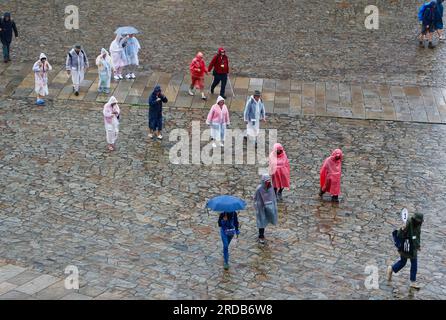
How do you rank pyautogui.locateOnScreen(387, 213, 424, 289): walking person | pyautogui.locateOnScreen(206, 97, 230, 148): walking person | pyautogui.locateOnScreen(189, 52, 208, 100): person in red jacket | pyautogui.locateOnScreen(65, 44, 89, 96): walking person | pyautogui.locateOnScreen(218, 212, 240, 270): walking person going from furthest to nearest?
pyautogui.locateOnScreen(189, 52, 208, 100): person in red jacket, pyautogui.locateOnScreen(65, 44, 89, 96): walking person, pyautogui.locateOnScreen(206, 97, 230, 148): walking person, pyautogui.locateOnScreen(218, 212, 240, 270): walking person, pyautogui.locateOnScreen(387, 213, 424, 289): walking person

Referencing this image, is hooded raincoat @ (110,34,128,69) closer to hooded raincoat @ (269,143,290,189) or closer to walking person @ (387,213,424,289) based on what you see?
hooded raincoat @ (269,143,290,189)

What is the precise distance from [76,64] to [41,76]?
3.07 ft

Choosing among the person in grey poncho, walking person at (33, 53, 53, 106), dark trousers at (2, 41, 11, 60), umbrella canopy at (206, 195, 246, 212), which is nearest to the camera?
umbrella canopy at (206, 195, 246, 212)

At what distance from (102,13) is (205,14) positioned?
305 cm

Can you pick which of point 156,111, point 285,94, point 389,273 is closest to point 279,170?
point 389,273

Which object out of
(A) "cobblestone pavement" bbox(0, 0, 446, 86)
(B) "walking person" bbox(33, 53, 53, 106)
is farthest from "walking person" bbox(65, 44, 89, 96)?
(A) "cobblestone pavement" bbox(0, 0, 446, 86)

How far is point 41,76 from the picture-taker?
21.8 m

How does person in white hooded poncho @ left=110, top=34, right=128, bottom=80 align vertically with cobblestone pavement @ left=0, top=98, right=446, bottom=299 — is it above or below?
above

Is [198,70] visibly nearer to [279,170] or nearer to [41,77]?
[41,77]

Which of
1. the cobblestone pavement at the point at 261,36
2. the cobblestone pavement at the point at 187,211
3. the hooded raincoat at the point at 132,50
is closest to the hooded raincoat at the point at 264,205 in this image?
the cobblestone pavement at the point at 187,211

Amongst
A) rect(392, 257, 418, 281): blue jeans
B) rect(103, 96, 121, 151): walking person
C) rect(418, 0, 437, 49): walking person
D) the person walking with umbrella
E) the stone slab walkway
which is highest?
rect(418, 0, 437, 49): walking person

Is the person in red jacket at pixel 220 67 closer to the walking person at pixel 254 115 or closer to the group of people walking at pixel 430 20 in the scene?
the walking person at pixel 254 115

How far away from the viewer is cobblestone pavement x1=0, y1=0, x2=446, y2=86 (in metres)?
24.7

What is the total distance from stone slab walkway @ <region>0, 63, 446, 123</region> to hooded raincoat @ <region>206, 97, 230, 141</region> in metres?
2.17
